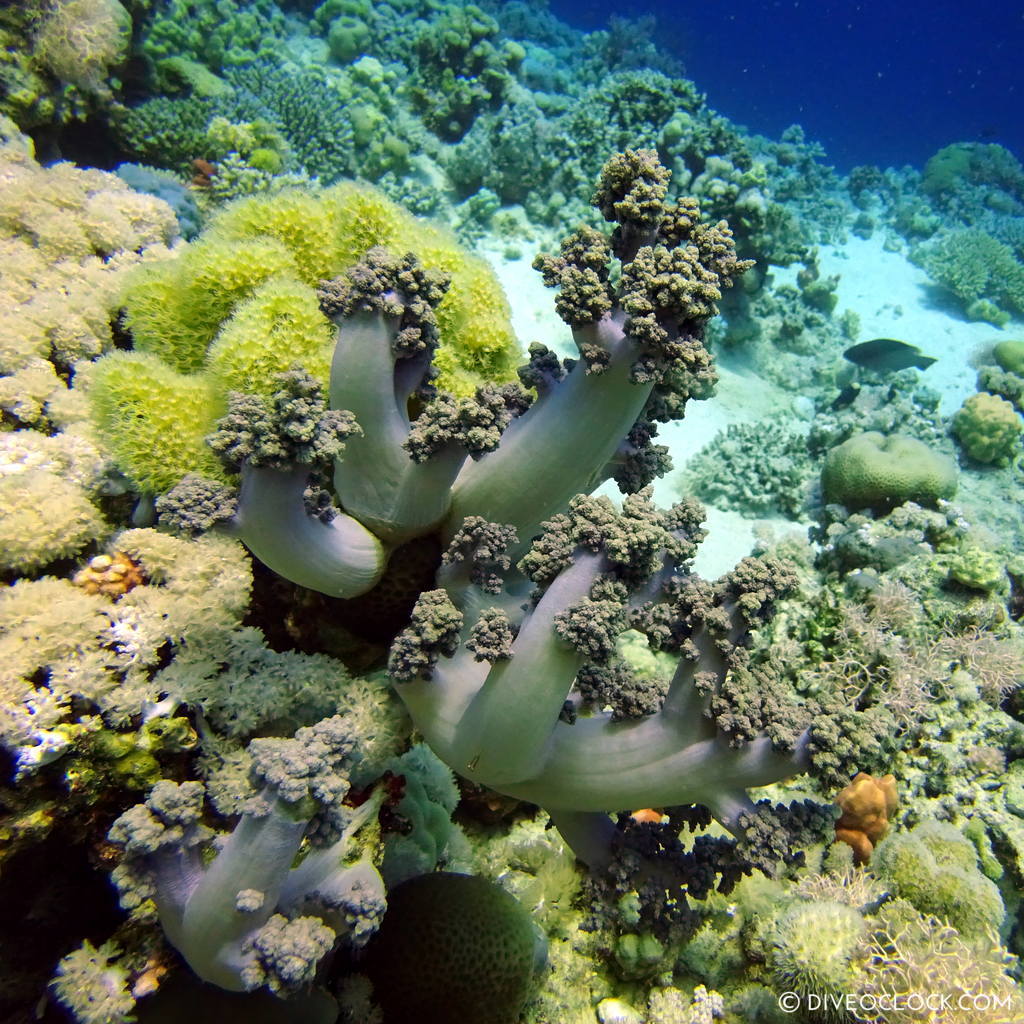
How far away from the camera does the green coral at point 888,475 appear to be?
6203 millimetres

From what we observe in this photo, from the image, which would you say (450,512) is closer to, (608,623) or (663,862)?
(608,623)

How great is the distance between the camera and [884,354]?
8.56 m

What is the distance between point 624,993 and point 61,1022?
9.03 feet

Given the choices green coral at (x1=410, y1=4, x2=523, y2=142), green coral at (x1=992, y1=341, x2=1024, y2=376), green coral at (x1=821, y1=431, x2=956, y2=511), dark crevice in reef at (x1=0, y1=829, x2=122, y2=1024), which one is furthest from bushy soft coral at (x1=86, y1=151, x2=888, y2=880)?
green coral at (x1=992, y1=341, x2=1024, y2=376)

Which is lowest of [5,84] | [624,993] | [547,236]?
[624,993]

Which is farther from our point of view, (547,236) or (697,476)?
(547,236)

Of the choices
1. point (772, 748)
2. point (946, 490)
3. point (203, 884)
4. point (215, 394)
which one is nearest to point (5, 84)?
point (215, 394)

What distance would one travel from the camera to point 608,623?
2.17 meters

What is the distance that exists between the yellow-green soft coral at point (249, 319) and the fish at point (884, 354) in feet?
23.2

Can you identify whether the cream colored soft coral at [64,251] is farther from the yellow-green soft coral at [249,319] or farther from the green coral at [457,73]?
the green coral at [457,73]

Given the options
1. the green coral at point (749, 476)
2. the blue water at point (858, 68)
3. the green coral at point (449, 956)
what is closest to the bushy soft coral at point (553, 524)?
the green coral at point (449, 956)

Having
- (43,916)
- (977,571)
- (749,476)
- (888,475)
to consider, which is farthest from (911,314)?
(43,916)

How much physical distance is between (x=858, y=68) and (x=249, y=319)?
71176 mm

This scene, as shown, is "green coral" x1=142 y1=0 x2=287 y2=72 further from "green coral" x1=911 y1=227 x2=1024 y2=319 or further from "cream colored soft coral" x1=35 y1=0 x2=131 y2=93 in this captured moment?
"green coral" x1=911 y1=227 x2=1024 y2=319
